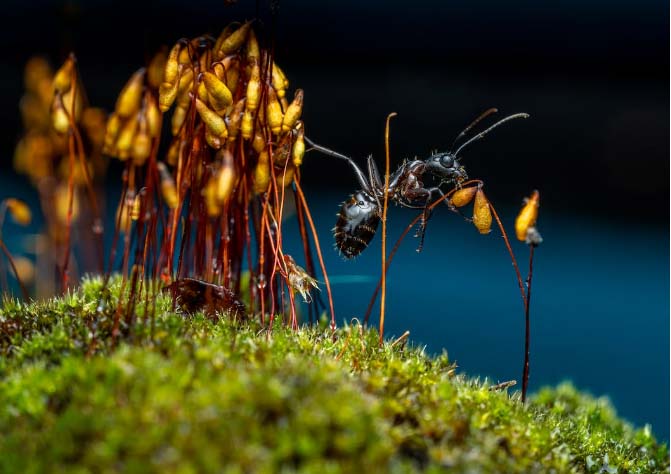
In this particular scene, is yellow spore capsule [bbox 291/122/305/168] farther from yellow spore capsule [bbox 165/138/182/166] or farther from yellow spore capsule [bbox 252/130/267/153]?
yellow spore capsule [bbox 165/138/182/166]

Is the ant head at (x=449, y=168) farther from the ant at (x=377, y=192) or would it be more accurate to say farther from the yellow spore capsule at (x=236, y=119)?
the yellow spore capsule at (x=236, y=119)

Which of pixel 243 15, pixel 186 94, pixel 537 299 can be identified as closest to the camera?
pixel 186 94

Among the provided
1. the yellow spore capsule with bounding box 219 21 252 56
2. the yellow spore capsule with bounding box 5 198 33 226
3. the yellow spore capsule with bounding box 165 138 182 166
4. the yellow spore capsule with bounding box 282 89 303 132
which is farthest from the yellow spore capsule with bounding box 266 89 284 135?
the yellow spore capsule with bounding box 5 198 33 226

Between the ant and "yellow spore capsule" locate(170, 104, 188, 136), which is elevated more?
"yellow spore capsule" locate(170, 104, 188, 136)

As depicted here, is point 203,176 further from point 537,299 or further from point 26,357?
point 537,299

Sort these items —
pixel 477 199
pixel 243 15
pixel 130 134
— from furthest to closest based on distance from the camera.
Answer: pixel 243 15 → pixel 477 199 → pixel 130 134

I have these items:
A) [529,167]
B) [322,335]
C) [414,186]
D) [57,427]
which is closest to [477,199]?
[414,186]

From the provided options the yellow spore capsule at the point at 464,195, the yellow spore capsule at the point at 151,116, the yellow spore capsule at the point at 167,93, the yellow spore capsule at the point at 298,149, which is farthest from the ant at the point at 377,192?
the yellow spore capsule at the point at 151,116

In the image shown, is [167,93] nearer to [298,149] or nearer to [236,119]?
[236,119]
